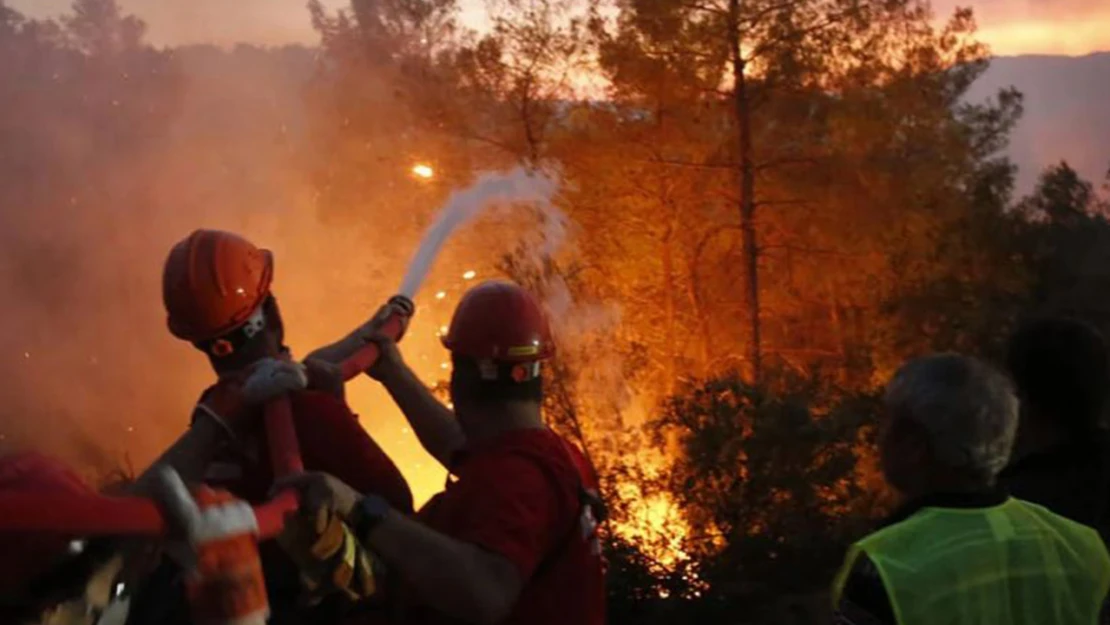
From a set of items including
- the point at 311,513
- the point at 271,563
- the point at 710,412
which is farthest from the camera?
the point at 710,412

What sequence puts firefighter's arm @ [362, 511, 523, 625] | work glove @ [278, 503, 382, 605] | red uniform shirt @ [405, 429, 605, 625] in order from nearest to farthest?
work glove @ [278, 503, 382, 605]
firefighter's arm @ [362, 511, 523, 625]
red uniform shirt @ [405, 429, 605, 625]

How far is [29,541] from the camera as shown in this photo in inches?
56.7

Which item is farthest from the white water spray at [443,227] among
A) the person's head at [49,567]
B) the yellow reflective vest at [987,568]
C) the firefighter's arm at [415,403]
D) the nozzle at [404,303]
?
the person's head at [49,567]

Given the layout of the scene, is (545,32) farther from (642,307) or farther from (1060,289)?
(1060,289)

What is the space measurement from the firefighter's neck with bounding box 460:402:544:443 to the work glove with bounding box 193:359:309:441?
1.14 ft

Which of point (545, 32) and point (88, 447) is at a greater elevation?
point (545, 32)

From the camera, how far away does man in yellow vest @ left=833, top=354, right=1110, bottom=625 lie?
2.07 metres

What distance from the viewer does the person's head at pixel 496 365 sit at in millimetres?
2377

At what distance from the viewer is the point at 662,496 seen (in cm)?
697

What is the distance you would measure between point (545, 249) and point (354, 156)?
3.72m

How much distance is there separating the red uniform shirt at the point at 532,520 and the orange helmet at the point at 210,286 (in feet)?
2.14

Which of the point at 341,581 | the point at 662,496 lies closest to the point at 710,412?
the point at 662,496

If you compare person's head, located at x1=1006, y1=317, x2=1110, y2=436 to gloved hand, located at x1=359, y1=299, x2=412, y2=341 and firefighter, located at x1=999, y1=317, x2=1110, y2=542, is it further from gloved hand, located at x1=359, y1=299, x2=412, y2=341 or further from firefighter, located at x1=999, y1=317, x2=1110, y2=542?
gloved hand, located at x1=359, y1=299, x2=412, y2=341

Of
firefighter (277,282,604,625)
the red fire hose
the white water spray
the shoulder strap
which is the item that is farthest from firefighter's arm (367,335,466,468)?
the red fire hose
